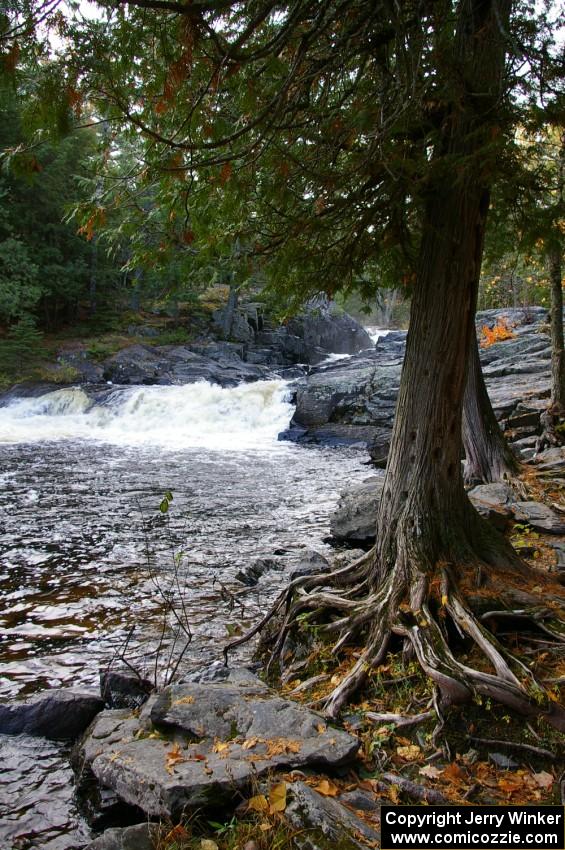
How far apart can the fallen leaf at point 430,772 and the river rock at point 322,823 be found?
606mm

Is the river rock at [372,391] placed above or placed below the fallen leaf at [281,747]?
above

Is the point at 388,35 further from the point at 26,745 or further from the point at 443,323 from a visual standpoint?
the point at 26,745

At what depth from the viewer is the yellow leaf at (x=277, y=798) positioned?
2688mm

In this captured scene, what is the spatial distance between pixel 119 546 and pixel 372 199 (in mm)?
6141

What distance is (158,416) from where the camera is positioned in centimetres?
2166

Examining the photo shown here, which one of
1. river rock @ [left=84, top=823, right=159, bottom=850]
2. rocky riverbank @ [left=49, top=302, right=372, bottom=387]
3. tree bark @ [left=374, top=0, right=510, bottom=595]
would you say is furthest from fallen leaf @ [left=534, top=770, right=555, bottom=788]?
rocky riverbank @ [left=49, top=302, right=372, bottom=387]

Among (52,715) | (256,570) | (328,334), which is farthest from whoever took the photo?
(328,334)

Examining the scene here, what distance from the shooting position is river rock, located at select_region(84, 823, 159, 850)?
8.62 feet

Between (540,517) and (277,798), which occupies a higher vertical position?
(540,517)

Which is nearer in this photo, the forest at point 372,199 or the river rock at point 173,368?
the forest at point 372,199

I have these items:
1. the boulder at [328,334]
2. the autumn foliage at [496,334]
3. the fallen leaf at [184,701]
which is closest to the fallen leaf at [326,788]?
the fallen leaf at [184,701]

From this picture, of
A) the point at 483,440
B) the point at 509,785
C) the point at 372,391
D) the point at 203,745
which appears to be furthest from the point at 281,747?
the point at 372,391

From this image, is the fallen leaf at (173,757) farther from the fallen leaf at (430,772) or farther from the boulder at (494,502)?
the boulder at (494,502)

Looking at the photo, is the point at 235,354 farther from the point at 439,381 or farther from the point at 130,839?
the point at 130,839
